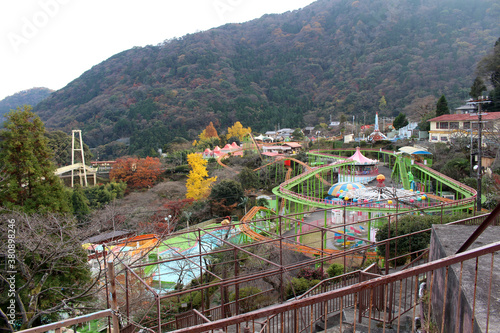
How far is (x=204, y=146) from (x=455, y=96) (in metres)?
44.0

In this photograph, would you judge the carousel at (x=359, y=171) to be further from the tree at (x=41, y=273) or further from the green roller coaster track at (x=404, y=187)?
the tree at (x=41, y=273)

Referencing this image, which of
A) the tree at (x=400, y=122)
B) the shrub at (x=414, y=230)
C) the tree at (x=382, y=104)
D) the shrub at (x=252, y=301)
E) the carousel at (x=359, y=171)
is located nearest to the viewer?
the shrub at (x=252, y=301)

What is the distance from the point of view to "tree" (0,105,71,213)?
11.8 meters

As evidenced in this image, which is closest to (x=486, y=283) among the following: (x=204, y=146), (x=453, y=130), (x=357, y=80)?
(x=453, y=130)

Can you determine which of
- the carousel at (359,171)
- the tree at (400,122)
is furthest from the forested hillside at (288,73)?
the carousel at (359,171)

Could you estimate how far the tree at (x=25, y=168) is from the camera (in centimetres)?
1184

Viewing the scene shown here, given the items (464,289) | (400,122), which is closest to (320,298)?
(464,289)

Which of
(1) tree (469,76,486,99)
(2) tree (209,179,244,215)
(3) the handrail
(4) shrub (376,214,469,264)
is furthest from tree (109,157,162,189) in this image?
(1) tree (469,76,486,99)

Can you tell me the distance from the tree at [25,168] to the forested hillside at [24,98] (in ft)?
320

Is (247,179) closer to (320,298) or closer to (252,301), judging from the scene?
(252,301)

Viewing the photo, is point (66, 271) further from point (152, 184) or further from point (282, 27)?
point (282, 27)

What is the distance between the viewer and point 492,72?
30.7 m

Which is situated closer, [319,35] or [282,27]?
[319,35]

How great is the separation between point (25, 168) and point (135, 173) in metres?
18.7
